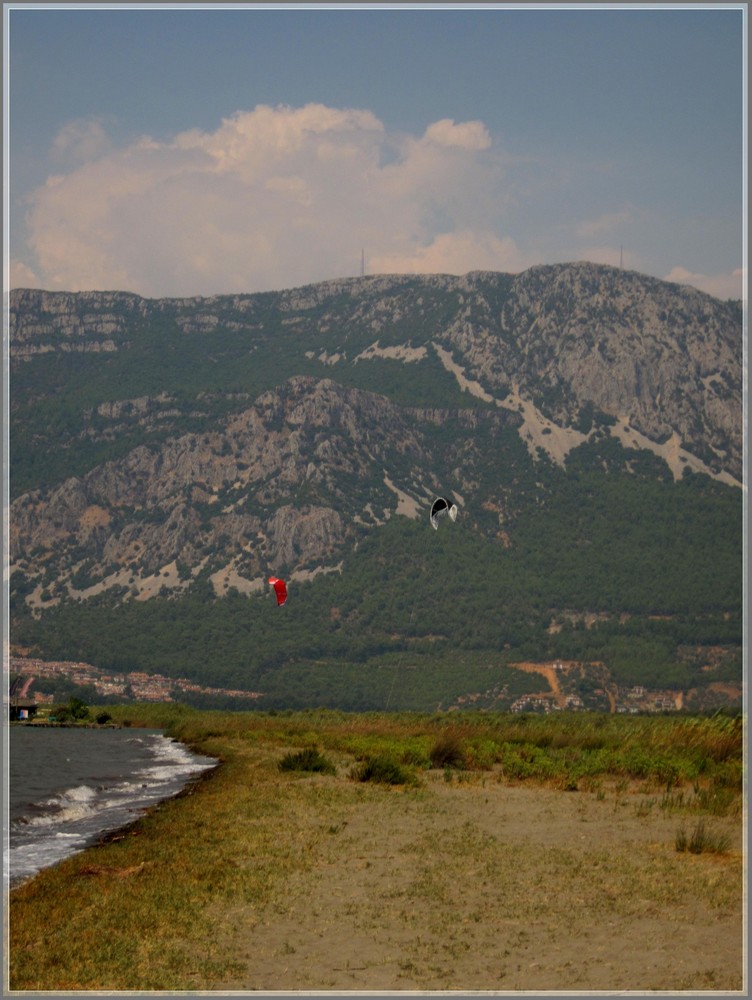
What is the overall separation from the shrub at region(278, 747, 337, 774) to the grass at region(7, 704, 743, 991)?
5 centimetres

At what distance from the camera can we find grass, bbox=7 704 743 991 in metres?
12.1

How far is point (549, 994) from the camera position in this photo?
10.6 meters

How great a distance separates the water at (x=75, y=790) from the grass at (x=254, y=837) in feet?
3.34

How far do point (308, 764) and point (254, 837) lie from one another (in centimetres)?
1302

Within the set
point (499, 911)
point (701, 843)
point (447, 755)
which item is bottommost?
point (447, 755)

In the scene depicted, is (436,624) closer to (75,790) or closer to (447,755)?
(447,755)

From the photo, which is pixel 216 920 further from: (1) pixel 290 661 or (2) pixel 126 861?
(1) pixel 290 661

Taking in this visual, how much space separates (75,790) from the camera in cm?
3216

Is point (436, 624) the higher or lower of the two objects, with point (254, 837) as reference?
lower

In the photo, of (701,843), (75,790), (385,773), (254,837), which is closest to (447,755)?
(385,773)

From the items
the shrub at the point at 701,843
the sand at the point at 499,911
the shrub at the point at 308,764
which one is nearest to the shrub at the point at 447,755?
the shrub at the point at 308,764

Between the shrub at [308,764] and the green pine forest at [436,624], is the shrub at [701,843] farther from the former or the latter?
the green pine forest at [436,624]

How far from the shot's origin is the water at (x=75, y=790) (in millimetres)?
→ 21609

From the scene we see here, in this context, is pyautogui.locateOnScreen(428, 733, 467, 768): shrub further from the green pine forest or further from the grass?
the green pine forest
